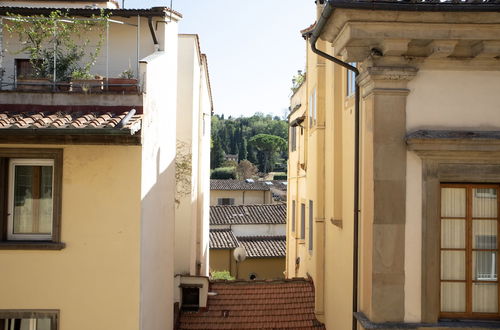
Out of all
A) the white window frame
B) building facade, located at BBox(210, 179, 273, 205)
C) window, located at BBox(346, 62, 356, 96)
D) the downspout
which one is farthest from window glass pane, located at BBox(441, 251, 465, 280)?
building facade, located at BBox(210, 179, 273, 205)

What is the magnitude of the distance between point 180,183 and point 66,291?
5467 millimetres

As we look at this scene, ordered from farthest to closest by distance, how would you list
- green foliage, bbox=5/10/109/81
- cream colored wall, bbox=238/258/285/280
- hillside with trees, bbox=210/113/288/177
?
1. hillside with trees, bbox=210/113/288/177
2. cream colored wall, bbox=238/258/285/280
3. green foliage, bbox=5/10/109/81

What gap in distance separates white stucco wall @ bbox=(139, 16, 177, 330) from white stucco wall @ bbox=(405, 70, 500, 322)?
11.2 feet

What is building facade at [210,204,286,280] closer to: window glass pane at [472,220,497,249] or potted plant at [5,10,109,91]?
potted plant at [5,10,109,91]

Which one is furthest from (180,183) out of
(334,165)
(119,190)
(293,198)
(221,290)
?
(293,198)

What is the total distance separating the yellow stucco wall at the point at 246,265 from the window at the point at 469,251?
20405 mm

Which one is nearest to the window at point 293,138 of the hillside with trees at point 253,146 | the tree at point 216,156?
the tree at point 216,156

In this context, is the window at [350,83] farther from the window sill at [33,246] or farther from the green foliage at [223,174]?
the green foliage at [223,174]

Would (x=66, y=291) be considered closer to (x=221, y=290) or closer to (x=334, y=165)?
(x=334, y=165)

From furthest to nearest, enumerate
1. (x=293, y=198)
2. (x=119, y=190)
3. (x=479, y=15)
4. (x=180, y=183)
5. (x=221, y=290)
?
1. (x=293, y=198)
2. (x=221, y=290)
3. (x=180, y=183)
4. (x=119, y=190)
5. (x=479, y=15)

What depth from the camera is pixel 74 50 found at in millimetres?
7887

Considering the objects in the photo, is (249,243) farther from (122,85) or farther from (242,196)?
(122,85)

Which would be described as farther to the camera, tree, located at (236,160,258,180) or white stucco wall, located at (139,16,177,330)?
tree, located at (236,160,258,180)

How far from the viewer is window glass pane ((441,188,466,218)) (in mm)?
5832
